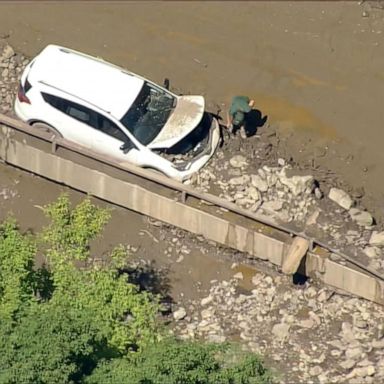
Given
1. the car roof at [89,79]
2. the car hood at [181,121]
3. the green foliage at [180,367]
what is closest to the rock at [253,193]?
the car hood at [181,121]

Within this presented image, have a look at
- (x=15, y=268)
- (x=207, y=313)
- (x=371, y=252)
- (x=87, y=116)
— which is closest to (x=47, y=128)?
(x=87, y=116)

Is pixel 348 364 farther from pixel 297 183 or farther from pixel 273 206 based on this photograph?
pixel 297 183

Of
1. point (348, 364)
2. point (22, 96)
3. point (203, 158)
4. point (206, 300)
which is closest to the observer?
point (348, 364)

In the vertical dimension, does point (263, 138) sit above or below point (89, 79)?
below

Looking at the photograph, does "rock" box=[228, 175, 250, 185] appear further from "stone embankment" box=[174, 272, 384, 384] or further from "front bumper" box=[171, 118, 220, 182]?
"stone embankment" box=[174, 272, 384, 384]

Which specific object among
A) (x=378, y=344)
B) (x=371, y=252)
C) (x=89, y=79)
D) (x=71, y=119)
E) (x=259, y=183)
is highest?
(x=89, y=79)

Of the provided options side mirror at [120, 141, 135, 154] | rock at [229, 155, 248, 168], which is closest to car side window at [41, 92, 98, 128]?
side mirror at [120, 141, 135, 154]
